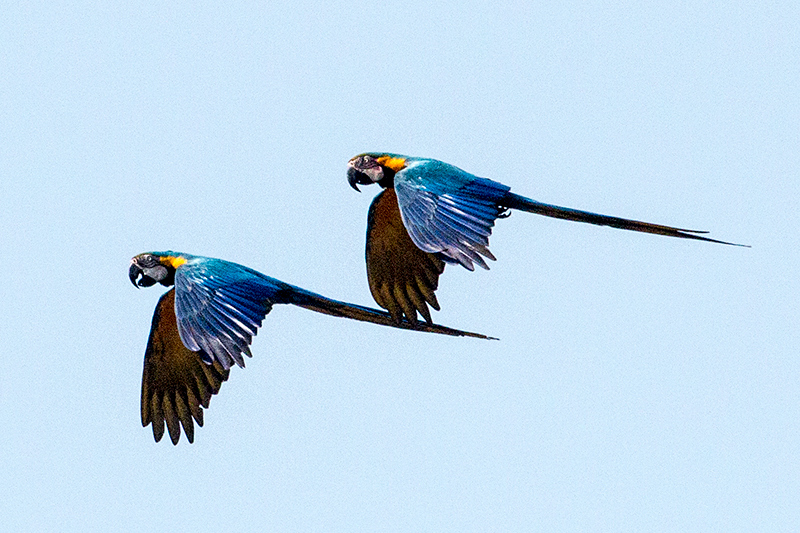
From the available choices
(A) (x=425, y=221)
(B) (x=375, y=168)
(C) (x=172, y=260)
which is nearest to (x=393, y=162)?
(B) (x=375, y=168)

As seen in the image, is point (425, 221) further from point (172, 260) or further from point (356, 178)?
point (172, 260)

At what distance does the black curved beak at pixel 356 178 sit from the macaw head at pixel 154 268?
1.78 meters

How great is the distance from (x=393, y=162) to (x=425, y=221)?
156 centimetres

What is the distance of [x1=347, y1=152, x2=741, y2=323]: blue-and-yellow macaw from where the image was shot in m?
14.0

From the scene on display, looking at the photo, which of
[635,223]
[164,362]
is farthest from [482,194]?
[164,362]

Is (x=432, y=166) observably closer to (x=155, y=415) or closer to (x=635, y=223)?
(x=635, y=223)

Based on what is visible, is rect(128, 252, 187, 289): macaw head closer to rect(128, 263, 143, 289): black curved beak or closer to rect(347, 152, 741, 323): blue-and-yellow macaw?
rect(128, 263, 143, 289): black curved beak

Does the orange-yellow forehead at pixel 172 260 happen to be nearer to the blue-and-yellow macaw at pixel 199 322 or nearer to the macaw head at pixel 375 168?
the blue-and-yellow macaw at pixel 199 322

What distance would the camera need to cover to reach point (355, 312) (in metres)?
15.4

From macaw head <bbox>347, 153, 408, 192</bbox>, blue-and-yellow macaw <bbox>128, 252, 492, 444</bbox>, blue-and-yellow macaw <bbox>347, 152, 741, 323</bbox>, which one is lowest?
blue-and-yellow macaw <bbox>128, 252, 492, 444</bbox>

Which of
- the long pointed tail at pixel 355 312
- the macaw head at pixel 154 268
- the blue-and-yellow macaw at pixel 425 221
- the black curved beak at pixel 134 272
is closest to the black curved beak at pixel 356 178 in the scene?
the blue-and-yellow macaw at pixel 425 221

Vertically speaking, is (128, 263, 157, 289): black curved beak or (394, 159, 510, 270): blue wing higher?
(394, 159, 510, 270): blue wing

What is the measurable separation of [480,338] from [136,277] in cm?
333

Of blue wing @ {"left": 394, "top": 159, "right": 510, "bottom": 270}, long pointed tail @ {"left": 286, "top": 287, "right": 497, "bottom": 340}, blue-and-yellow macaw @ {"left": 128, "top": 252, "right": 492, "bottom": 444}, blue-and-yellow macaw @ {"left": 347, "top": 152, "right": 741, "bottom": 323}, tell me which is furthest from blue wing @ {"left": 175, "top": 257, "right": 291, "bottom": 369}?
blue wing @ {"left": 394, "top": 159, "right": 510, "bottom": 270}
